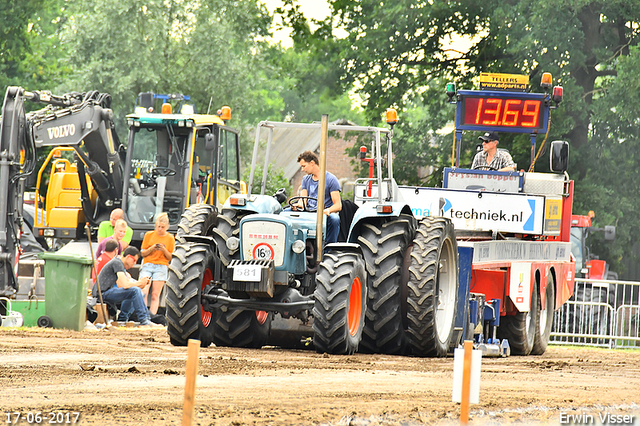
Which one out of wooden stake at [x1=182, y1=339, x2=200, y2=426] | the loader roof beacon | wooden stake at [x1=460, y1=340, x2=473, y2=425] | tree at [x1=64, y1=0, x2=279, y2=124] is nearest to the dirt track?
wooden stake at [x1=460, y1=340, x2=473, y2=425]

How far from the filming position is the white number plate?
9.71m

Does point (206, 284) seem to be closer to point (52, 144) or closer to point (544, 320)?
point (544, 320)

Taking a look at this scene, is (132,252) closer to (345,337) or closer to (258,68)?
(345,337)

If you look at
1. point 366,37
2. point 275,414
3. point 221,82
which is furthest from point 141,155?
point 221,82

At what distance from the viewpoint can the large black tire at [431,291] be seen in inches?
407

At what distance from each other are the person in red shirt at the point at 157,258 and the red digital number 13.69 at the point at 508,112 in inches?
204

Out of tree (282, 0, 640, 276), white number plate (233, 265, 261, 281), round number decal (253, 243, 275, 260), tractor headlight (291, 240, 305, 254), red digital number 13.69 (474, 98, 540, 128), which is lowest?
white number plate (233, 265, 261, 281)

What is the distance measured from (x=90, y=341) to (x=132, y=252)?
12.8ft

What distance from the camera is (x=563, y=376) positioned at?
959cm

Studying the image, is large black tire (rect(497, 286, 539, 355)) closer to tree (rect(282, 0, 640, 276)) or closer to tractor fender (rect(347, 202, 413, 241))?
tractor fender (rect(347, 202, 413, 241))

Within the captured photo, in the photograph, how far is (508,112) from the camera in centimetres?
1570

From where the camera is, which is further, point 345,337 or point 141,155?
point 141,155

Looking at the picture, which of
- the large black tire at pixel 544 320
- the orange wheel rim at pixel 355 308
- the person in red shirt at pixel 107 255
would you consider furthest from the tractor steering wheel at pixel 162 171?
the orange wheel rim at pixel 355 308

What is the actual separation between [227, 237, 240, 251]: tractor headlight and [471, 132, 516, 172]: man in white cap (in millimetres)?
5837
